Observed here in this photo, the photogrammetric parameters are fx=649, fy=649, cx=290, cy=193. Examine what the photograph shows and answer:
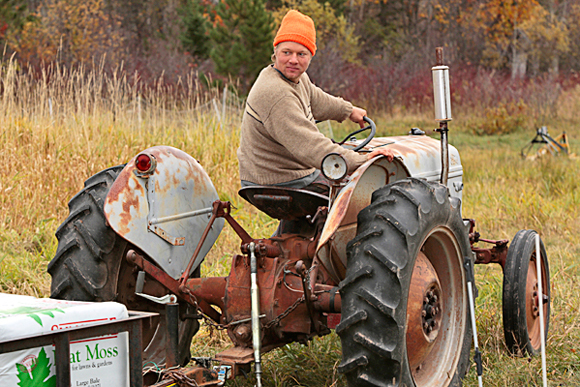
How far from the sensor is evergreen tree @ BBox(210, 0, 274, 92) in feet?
58.2

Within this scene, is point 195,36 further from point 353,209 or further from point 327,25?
point 353,209

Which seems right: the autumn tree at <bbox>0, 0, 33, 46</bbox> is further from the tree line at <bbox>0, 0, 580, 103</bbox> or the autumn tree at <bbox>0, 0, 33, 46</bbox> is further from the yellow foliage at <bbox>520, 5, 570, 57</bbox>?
the yellow foliage at <bbox>520, 5, 570, 57</bbox>

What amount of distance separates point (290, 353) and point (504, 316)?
4.49 ft

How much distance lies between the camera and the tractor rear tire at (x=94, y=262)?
317 cm

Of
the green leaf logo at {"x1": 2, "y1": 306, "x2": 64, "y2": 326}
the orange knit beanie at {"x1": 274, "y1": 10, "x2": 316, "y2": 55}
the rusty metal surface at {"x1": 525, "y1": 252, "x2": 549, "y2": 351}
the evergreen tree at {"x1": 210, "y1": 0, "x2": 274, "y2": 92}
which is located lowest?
the rusty metal surface at {"x1": 525, "y1": 252, "x2": 549, "y2": 351}

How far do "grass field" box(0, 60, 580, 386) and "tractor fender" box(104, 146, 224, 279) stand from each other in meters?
0.92

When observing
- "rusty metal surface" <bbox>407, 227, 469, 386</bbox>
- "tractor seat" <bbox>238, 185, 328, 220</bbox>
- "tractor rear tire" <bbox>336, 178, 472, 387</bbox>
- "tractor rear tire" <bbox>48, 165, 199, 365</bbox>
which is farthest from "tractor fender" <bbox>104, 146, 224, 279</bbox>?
"rusty metal surface" <bbox>407, 227, 469, 386</bbox>

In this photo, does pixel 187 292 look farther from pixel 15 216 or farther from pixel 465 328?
pixel 15 216

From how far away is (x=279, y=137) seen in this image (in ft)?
10.9

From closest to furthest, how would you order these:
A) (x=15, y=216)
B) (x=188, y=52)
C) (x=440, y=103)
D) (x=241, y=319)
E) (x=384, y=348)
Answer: (x=384, y=348)
(x=241, y=319)
(x=440, y=103)
(x=15, y=216)
(x=188, y=52)

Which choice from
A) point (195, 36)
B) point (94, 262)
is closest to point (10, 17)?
point (195, 36)

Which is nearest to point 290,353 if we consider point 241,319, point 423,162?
point 241,319

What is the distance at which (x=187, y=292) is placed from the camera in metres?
3.36

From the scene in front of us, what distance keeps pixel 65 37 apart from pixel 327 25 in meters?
10.3
